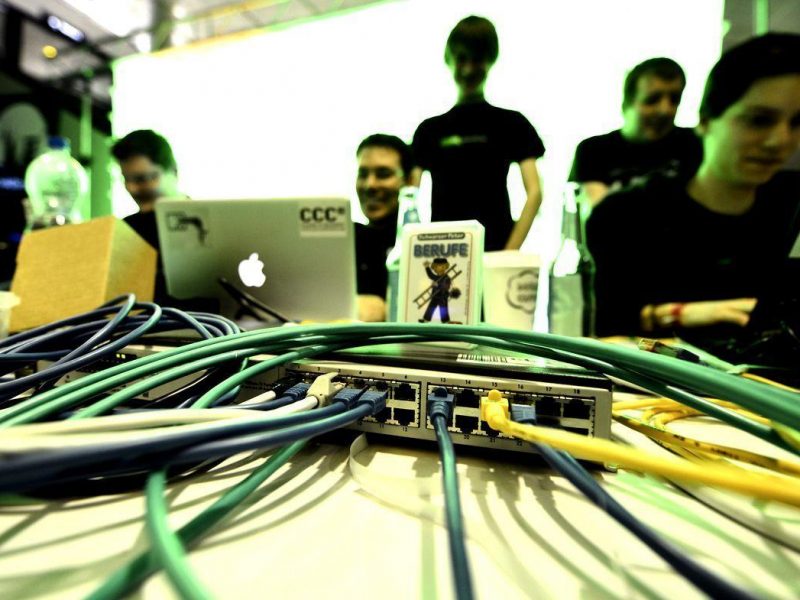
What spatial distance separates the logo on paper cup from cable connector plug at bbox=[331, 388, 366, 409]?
376 millimetres

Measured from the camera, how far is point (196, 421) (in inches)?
8.7

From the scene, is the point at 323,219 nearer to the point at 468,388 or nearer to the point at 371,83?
the point at 468,388

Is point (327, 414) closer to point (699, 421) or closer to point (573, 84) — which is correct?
point (699, 421)

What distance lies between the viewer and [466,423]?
0.31 m

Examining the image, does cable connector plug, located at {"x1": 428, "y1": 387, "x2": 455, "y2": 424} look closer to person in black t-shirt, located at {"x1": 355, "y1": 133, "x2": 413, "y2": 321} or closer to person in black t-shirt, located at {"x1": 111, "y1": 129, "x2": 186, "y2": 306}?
person in black t-shirt, located at {"x1": 355, "y1": 133, "x2": 413, "y2": 321}

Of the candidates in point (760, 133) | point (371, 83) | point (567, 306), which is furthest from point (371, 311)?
point (371, 83)

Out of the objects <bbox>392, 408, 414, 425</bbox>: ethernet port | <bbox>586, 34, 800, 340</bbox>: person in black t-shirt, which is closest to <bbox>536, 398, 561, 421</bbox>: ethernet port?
<bbox>392, 408, 414, 425</bbox>: ethernet port

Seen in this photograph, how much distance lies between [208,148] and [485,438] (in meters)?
2.87

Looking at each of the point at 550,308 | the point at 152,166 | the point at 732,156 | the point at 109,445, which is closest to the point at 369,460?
the point at 109,445

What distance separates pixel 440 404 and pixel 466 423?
4 cm

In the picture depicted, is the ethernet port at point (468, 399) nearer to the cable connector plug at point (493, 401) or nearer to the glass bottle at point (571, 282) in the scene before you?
the cable connector plug at point (493, 401)

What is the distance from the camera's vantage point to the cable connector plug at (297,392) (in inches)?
11.6

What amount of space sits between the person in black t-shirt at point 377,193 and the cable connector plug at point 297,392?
125 centimetres

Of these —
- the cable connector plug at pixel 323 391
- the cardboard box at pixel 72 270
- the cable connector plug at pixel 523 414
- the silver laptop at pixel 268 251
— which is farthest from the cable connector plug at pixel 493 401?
the cardboard box at pixel 72 270
